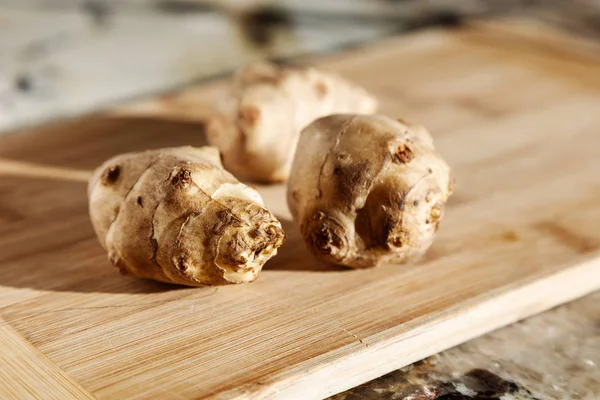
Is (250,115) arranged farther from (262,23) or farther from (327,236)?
(262,23)

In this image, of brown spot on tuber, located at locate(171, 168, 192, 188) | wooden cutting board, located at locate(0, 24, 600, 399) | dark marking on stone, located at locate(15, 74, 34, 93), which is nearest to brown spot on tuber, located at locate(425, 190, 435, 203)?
wooden cutting board, located at locate(0, 24, 600, 399)

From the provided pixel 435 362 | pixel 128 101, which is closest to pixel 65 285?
pixel 435 362

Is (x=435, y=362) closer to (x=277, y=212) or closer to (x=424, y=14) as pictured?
(x=277, y=212)

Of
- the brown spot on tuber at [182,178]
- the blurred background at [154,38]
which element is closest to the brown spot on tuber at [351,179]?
the brown spot on tuber at [182,178]

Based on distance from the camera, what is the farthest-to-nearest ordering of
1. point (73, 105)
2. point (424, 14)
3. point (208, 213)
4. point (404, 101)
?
point (424, 14) < point (73, 105) < point (404, 101) < point (208, 213)

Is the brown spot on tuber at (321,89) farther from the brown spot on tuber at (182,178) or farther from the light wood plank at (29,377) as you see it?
the light wood plank at (29,377)

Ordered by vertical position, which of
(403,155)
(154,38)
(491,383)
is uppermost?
(403,155)

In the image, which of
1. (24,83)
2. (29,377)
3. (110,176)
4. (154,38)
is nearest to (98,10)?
(154,38)
